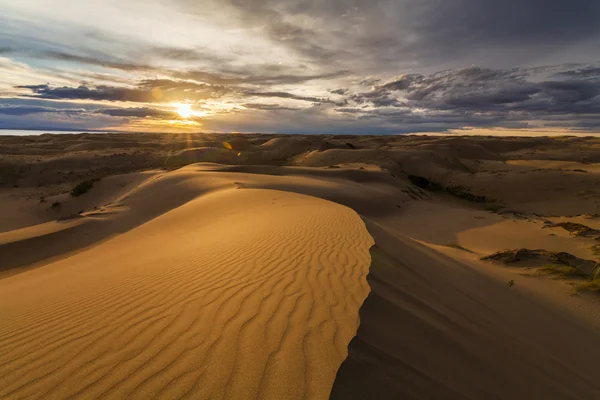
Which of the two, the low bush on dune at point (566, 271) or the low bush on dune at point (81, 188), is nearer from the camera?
the low bush on dune at point (566, 271)

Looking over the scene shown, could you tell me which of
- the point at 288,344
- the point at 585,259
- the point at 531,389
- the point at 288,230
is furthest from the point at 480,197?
the point at 288,344

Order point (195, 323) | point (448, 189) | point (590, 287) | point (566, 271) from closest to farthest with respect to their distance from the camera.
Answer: point (195, 323) < point (590, 287) < point (566, 271) < point (448, 189)

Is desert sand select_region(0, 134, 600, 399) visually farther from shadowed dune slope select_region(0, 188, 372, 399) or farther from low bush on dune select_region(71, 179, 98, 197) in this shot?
low bush on dune select_region(71, 179, 98, 197)

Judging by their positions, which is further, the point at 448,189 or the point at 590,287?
the point at 448,189

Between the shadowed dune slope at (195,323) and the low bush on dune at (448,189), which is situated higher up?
the shadowed dune slope at (195,323)

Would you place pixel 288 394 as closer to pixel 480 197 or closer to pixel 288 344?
pixel 288 344

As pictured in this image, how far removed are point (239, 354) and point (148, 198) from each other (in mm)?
15882

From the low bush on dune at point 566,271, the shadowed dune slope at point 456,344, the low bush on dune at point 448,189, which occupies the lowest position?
the low bush on dune at point 448,189

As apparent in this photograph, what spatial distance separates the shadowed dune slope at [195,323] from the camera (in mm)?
2350

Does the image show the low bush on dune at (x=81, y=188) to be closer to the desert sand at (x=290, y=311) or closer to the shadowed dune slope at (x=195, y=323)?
the desert sand at (x=290, y=311)

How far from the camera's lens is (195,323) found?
124 inches

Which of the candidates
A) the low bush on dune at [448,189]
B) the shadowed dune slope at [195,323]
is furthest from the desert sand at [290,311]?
the low bush on dune at [448,189]

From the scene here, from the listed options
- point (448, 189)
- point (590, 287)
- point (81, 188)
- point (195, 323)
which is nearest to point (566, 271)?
point (590, 287)

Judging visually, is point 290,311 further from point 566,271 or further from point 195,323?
point 566,271
